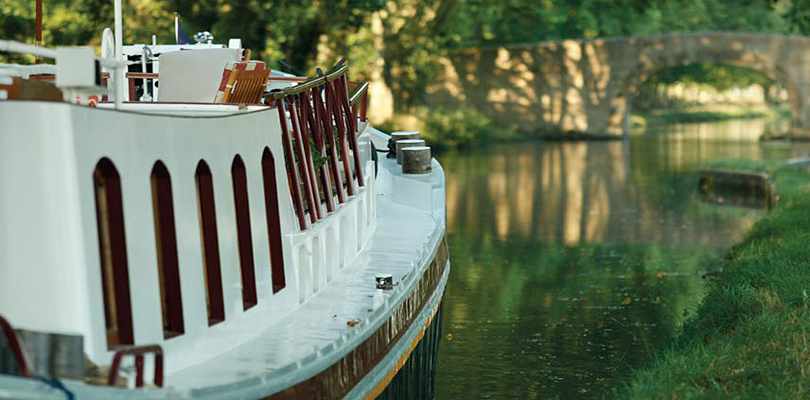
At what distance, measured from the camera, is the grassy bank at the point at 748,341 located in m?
7.74

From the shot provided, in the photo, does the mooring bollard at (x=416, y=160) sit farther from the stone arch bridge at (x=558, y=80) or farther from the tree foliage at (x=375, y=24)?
the stone arch bridge at (x=558, y=80)

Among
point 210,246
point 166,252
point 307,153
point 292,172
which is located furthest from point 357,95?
point 166,252

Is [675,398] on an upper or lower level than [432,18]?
lower

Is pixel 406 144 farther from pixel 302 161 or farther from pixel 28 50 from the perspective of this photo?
pixel 28 50

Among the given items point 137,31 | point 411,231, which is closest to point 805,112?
point 137,31

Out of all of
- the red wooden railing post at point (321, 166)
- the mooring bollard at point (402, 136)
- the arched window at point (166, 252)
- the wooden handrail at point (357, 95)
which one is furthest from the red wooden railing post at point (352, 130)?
the arched window at point (166, 252)

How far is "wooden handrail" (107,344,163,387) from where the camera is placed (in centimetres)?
505

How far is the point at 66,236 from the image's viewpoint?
505 cm

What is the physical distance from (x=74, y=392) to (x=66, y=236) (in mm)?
605

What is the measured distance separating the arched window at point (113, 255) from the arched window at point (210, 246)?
0.84 metres

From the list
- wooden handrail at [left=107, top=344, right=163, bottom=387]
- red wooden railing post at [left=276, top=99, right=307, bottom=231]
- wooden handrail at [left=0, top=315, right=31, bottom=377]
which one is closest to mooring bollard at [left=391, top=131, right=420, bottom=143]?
red wooden railing post at [left=276, top=99, right=307, bottom=231]

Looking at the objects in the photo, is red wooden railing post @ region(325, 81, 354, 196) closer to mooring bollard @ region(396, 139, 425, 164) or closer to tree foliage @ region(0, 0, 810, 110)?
mooring bollard @ region(396, 139, 425, 164)

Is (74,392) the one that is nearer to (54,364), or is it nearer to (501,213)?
(54,364)

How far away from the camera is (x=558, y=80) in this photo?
44625 mm
